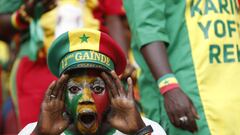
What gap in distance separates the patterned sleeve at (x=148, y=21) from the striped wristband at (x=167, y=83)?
231 millimetres

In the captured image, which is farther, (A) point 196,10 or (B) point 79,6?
(B) point 79,6

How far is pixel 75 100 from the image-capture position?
4258 millimetres

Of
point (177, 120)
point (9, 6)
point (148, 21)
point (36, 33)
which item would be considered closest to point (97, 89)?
point (177, 120)

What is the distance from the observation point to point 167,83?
177 inches

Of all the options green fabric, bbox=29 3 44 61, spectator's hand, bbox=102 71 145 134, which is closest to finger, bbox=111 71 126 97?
spectator's hand, bbox=102 71 145 134

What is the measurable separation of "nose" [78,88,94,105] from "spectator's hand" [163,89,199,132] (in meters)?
0.47

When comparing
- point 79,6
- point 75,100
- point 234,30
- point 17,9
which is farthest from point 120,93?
point 17,9

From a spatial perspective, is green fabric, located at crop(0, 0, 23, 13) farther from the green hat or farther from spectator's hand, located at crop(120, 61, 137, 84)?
the green hat

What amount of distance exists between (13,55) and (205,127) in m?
2.45

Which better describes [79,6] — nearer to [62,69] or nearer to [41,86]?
[41,86]

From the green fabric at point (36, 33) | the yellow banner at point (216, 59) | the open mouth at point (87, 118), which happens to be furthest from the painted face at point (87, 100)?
the green fabric at point (36, 33)

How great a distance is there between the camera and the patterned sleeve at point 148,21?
15.1 ft

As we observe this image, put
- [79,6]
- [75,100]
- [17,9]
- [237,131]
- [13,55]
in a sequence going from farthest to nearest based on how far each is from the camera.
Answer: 1. [13,55]
2. [17,9]
3. [79,6]
4. [237,131]
5. [75,100]

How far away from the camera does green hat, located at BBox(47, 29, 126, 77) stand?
14.2 ft
